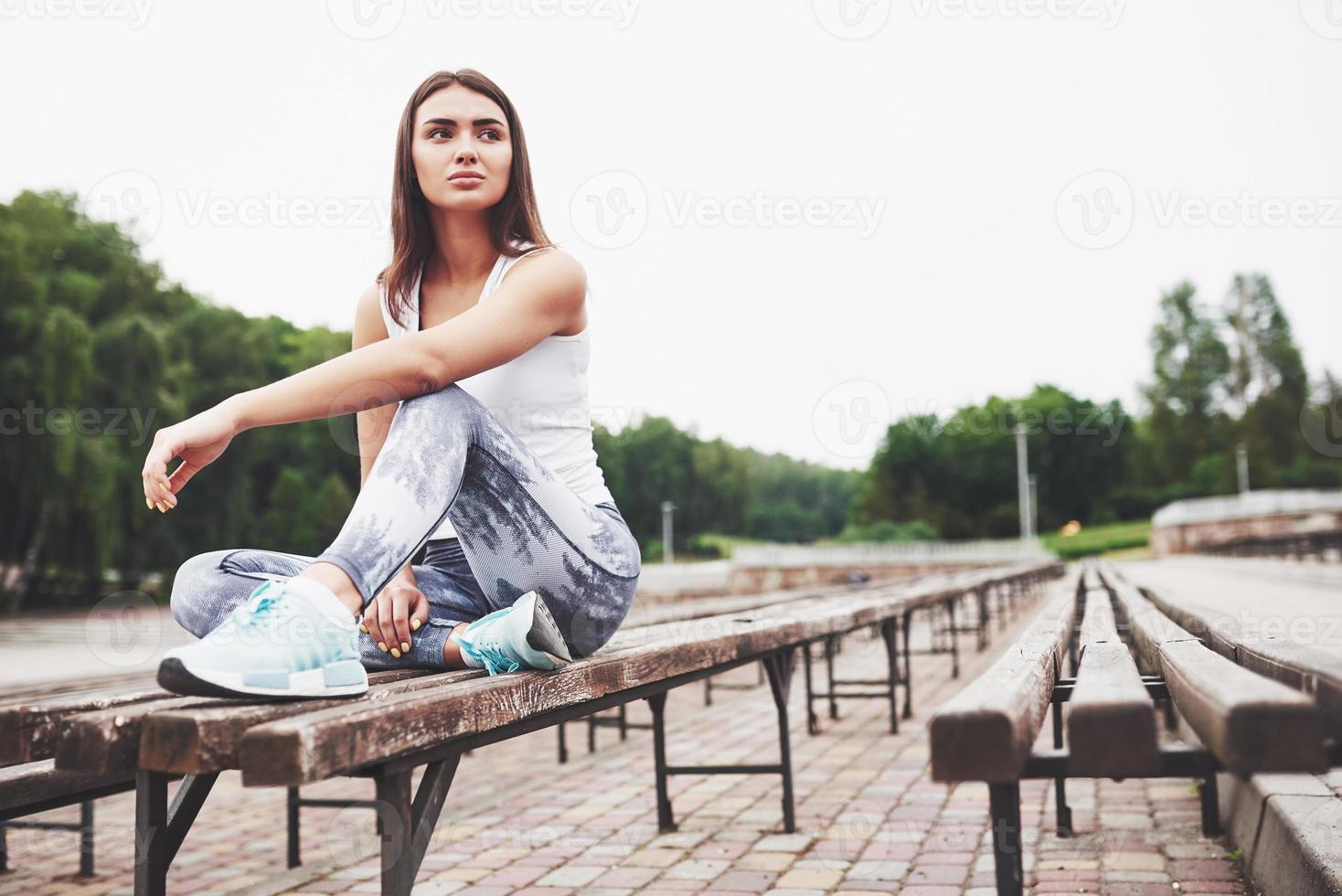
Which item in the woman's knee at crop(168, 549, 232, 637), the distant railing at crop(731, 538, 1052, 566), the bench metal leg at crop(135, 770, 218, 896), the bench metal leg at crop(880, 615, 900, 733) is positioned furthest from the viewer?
the distant railing at crop(731, 538, 1052, 566)

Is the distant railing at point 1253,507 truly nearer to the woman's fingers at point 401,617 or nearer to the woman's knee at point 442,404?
the woman's fingers at point 401,617

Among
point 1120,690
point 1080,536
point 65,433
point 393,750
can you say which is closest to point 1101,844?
point 1120,690

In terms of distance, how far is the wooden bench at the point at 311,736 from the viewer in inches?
51.8

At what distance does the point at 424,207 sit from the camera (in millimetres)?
2465

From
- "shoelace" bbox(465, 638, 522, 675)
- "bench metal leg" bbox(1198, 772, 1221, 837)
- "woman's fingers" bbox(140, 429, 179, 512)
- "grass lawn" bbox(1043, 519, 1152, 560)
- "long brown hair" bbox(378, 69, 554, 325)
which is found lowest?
"grass lawn" bbox(1043, 519, 1152, 560)

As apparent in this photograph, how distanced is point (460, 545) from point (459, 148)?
2.71ft

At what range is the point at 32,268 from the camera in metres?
24.0

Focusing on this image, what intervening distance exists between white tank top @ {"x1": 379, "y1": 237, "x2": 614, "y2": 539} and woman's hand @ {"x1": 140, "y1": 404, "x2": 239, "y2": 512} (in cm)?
53

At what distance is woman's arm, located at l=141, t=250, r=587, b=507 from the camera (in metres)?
1.79

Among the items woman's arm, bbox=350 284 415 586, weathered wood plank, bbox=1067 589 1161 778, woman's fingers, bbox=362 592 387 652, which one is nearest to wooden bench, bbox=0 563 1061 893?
woman's fingers, bbox=362 592 387 652

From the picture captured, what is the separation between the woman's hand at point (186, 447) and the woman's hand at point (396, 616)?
1.42 feet

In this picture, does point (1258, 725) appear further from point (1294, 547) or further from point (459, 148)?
point (1294, 547)

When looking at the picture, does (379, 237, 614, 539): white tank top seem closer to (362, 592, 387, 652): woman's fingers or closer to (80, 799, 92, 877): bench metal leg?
(362, 592, 387, 652): woman's fingers

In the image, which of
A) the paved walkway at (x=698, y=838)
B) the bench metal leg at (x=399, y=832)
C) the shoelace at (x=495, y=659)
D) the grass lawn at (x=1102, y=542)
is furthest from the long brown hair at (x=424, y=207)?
the grass lawn at (x=1102, y=542)
